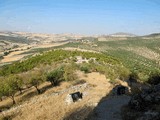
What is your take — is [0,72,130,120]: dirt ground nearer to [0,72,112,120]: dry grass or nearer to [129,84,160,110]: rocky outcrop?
[0,72,112,120]: dry grass

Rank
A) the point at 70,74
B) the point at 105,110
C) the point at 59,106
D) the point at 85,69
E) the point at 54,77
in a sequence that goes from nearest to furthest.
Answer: the point at 105,110 → the point at 59,106 → the point at 54,77 → the point at 70,74 → the point at 85,69

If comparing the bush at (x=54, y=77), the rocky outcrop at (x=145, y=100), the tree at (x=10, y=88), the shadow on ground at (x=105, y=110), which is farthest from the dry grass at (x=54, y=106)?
the bush at (x=54, y=77)

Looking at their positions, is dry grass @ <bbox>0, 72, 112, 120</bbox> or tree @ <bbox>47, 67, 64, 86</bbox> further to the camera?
tree @ <bbox>47, 67, 64, 86</bbox>

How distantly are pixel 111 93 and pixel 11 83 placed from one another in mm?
27452

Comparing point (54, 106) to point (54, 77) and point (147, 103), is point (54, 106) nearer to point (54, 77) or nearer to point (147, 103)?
point (147, 103)

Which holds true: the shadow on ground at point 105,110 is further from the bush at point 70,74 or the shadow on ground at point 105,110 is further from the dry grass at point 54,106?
the bush at point 70,74

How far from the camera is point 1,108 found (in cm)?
5784

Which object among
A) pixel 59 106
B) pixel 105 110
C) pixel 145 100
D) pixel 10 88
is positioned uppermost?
pixel 145 100

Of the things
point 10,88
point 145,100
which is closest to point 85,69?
point 10,88

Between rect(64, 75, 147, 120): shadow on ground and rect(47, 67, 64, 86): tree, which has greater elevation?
rect(64, 75, 147, 120): shadow on ground

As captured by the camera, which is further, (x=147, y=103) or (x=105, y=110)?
(x=105, y=110)

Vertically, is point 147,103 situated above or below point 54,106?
above

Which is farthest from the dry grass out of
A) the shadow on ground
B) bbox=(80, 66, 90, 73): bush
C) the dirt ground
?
bbox=(80, 66, 90, 73): bush

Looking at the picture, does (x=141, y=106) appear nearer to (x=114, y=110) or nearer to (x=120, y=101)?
(x=114, y=110)
